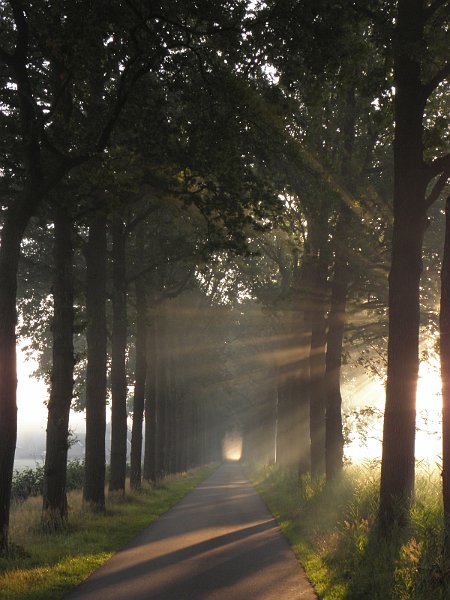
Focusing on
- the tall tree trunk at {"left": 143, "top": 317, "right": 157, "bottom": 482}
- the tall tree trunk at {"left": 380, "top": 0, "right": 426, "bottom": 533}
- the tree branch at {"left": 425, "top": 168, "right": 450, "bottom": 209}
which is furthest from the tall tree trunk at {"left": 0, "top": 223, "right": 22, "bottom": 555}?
the tall tree trunk at {"left": 143, "top": 317, "right": 157, "bottom": 482}

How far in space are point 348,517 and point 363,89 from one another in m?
7.86

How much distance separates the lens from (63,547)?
1178cm

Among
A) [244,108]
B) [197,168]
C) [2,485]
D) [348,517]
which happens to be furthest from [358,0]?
[2,485]

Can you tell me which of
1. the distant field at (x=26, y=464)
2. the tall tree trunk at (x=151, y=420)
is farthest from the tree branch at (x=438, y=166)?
the distant field at (x=26, y=464)

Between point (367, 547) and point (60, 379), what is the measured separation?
325 inches

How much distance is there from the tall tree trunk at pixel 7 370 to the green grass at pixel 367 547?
5.11m

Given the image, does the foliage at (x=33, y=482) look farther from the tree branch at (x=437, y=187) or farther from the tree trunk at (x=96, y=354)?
the tree branch at (x=437, y=187)

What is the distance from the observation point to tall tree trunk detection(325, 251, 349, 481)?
63.5 ft

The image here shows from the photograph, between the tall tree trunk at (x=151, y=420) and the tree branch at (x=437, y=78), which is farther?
the tall tree trunk at (x=151, y=420)

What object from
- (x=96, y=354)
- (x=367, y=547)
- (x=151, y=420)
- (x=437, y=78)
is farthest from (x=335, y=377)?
(x=151, y=420)

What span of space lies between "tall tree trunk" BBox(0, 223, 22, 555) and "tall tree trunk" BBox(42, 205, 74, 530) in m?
3.23

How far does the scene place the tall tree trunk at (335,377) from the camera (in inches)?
762

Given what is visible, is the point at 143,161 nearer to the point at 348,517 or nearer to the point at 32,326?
the point at 348,517

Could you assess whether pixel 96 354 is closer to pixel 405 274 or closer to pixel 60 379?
pixel 60 379
